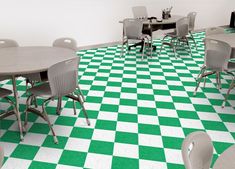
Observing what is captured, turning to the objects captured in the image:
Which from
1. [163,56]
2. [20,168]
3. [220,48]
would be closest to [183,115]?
[220,48]

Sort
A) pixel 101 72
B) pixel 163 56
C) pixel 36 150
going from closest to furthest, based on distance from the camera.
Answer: pixel 36 150, pixel 101 72, pixel 163 56

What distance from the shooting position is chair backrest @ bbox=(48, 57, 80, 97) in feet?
7.22

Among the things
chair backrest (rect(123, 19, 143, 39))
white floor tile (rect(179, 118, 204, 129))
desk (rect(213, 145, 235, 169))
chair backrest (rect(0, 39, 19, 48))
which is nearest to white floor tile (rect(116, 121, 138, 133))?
white floor tile (rect(179, 118, 204, 129))

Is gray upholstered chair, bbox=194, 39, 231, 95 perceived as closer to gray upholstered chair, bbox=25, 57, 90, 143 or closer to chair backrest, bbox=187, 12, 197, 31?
gray upholstered chair, bbox=25, 57, 90, 143

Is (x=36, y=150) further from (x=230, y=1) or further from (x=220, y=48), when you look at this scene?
(x=230, y=1)

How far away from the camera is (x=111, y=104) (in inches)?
128

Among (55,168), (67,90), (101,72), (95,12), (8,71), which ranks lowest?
(55,168)

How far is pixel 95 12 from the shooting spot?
5730 millimetres

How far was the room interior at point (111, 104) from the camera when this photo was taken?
2.24m

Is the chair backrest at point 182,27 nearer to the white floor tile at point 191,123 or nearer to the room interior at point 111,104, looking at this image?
the room interior at point 111,104

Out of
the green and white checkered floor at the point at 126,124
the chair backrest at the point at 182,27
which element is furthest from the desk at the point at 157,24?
the green and white checkered floor at the point at 126,124

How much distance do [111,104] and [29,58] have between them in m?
1.27

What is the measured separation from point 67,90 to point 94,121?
629 mm

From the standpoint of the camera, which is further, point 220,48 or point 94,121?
point 220,48
